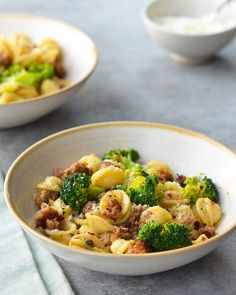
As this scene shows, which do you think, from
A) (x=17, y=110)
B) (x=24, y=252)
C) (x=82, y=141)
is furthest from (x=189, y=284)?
(x=17, y=110)

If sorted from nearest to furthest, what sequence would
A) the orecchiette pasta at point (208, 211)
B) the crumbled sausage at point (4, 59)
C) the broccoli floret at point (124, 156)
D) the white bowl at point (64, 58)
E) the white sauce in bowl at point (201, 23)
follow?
1. the orecchiette pasta at point (208, 211)
2. the broccoli floret at point (124, 156)
3. the white bowl at point (64, 58)
4. the crumbled sausage at point (4, 59)
5. the white sauce in bowl at point (201, 23)

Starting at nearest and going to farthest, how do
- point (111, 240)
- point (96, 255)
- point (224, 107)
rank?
point (96, 255) < point (111, 240) < point (224, 107)

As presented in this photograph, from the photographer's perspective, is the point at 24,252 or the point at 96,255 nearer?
the point at 96,255

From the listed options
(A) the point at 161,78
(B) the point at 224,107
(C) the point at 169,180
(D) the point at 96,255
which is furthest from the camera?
(A) the point at 161,78

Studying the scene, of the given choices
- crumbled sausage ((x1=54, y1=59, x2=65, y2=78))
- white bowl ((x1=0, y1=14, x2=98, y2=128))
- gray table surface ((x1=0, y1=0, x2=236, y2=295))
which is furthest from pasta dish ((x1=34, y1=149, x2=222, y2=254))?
crumbled sausage ((x1=54, y1=59, x2=65, y2=78))

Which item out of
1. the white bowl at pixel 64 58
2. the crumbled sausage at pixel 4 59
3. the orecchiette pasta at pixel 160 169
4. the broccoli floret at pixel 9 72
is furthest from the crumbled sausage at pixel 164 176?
the crumbled sausage at pixel 4 59

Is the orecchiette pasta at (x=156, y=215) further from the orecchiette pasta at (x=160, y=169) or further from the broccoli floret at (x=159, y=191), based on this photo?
the orecchiette pasta at (x=160, y=169)

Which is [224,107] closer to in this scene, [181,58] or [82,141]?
[181,58]

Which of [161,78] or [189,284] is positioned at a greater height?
[189,284]
